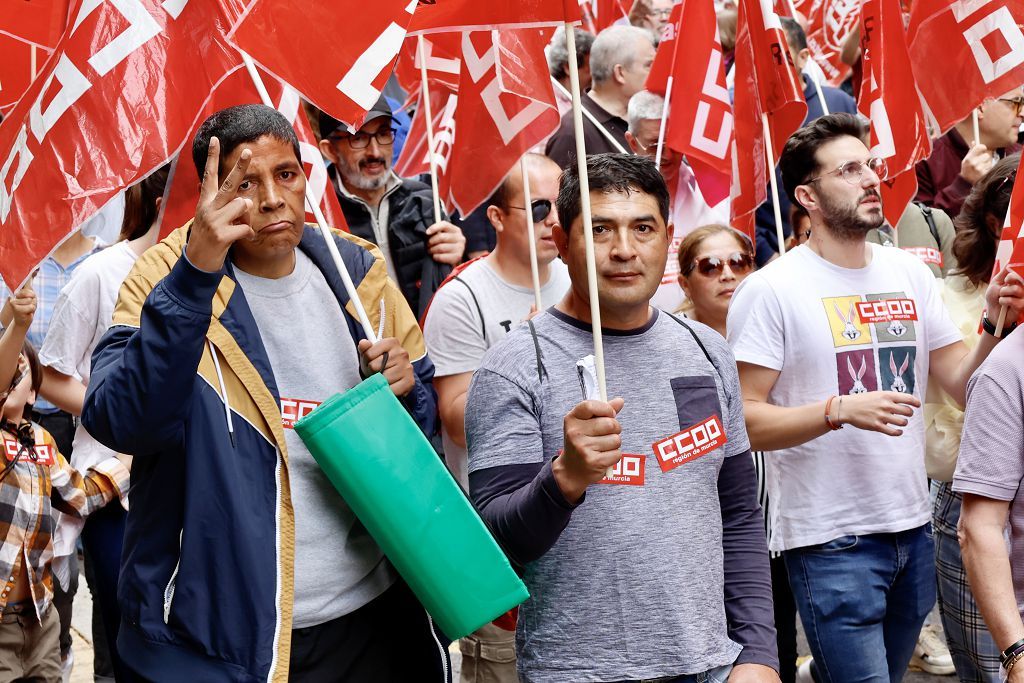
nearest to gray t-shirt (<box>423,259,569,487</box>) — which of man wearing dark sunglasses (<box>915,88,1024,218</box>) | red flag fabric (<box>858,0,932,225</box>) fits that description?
red flag fabric (<box>858,0,932,225</box>)

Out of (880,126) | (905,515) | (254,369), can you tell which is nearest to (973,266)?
(905,515)

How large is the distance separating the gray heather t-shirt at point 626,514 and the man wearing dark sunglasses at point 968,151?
4.01 meters

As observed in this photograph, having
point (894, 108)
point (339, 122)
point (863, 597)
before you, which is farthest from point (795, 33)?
point (863, 597)

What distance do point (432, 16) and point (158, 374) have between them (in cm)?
183

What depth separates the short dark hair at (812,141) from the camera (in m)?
5.09

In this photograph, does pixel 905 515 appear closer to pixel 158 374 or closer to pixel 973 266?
pixel 973 266

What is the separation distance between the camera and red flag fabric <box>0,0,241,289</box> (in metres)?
3.91

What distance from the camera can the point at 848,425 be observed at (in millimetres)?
4754

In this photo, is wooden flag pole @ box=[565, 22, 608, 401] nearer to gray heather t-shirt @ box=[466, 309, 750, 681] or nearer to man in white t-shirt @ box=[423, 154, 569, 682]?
gray heather t-shirt @ box=[466, 309, 750, 681]

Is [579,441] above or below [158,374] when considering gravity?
below

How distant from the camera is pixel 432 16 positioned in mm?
4449

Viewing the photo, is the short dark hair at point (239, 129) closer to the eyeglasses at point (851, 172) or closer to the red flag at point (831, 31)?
the eyeglasses at point (851, 172)

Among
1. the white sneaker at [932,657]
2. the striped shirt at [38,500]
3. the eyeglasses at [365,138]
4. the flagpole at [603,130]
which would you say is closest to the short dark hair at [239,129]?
the striped shirt at [38,500]

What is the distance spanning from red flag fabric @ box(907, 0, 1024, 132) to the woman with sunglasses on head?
4.01 feet
